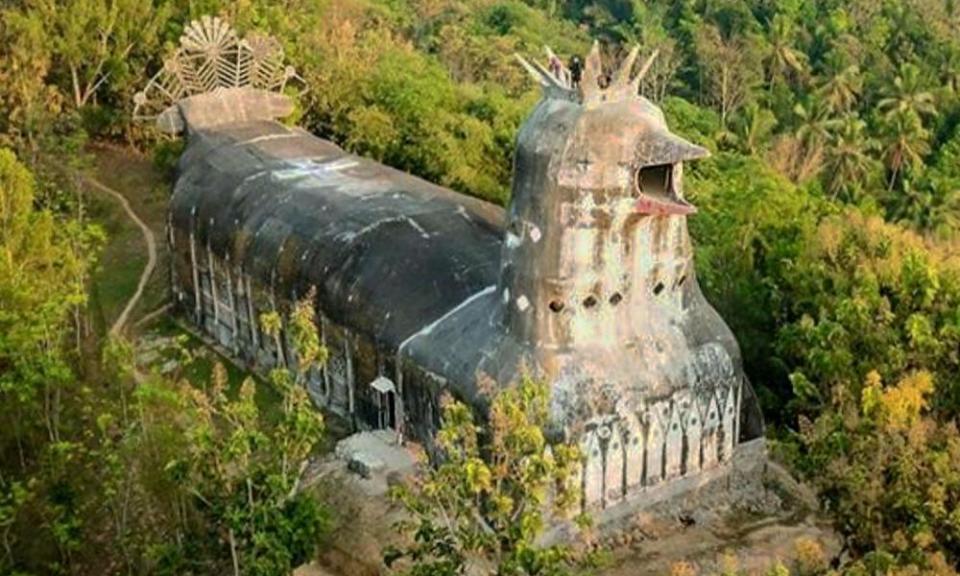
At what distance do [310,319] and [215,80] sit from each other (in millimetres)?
11438

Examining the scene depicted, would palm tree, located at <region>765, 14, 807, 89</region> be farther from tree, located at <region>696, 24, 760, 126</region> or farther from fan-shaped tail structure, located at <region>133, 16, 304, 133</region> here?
fan-shaped tail structure, located at <region>133, 16, 304, 133</region>

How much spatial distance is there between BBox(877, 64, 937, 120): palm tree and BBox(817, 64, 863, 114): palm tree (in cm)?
162

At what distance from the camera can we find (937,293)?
71.0ft

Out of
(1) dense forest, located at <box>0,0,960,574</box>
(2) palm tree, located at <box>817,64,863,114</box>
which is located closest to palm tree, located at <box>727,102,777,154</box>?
(1) dense forest, located at <box>0,0,960,574</box>

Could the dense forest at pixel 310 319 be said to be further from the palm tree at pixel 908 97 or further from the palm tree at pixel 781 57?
the palm tree at pixel 781 57

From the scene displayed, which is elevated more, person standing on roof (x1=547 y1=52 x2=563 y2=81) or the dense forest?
person standing on roof (x1=547 y1=52 x2=563 y2=81)

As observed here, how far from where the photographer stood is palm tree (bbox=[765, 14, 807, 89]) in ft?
193

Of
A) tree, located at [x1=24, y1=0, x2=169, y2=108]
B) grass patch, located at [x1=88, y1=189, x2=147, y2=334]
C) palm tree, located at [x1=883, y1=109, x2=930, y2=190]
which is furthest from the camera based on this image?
palm tree, located at [x1=883, y1=109, x2=930, y2=190]

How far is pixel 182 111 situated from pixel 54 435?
413 inches

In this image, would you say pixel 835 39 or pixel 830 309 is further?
pixel 835 39

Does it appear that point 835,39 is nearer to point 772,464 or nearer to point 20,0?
point 20,0

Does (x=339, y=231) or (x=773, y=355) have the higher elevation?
(x=339, y=231)

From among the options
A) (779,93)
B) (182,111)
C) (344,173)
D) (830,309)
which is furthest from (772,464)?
(779,93)

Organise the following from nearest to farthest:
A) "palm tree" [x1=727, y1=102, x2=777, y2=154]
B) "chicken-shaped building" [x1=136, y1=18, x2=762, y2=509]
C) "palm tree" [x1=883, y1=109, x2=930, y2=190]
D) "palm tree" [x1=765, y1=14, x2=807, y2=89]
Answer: "chicken-shaped building" [x1=136, y1=18, x2=762, y2=509] → "palm tree" [x1=727, y1=102, x2=777, y2=154] → "palm tree" [x1=883, y1=109, x2=930, y2=190] → "palm tree" [x1=765, y1=14, x2=807, y2=89]
